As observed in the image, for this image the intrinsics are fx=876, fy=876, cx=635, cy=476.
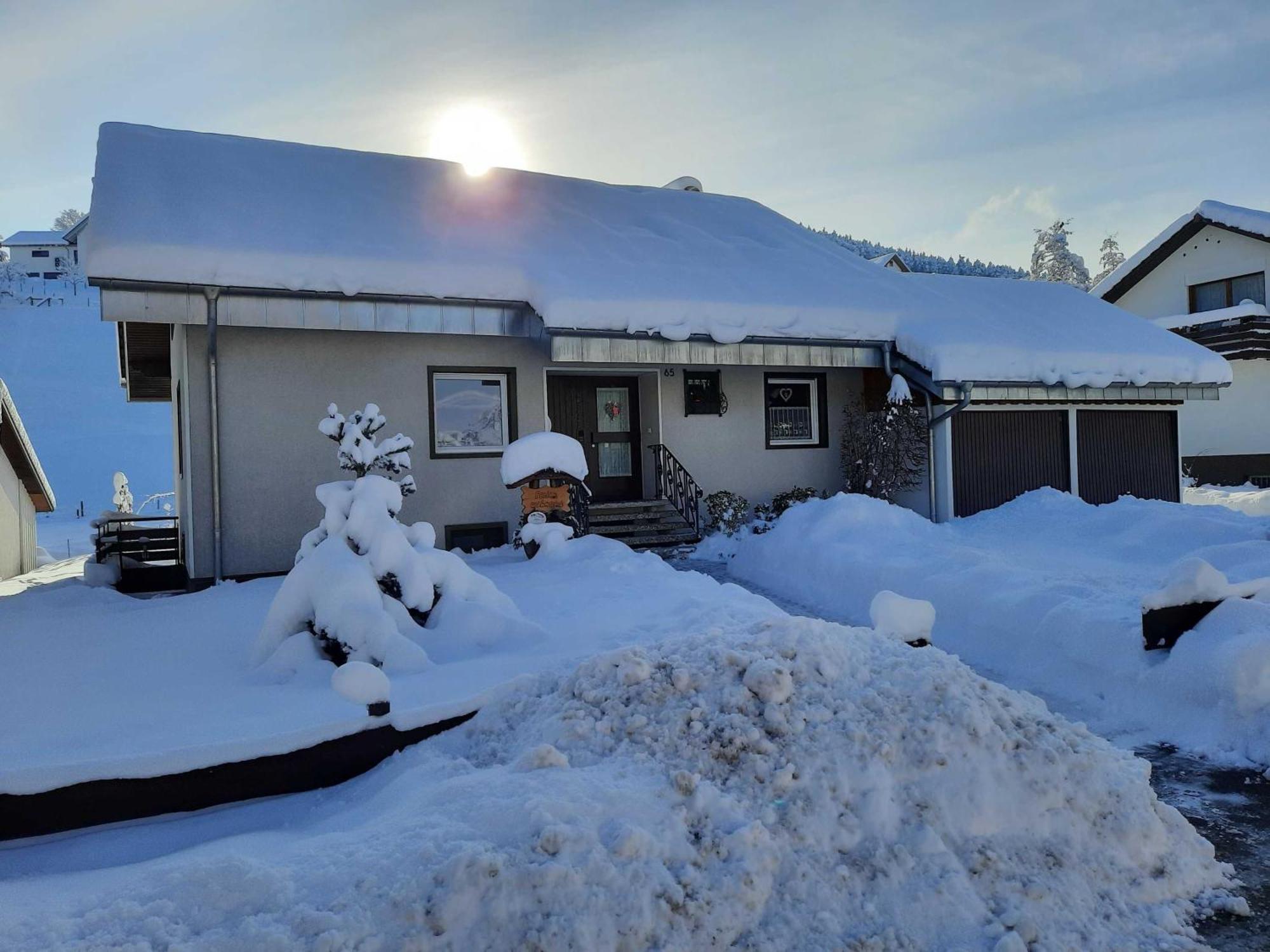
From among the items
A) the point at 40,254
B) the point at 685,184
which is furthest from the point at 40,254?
the point at 685,184

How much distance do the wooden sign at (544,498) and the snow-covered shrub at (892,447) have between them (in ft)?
17.2

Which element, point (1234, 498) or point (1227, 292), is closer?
point (1234, 498)

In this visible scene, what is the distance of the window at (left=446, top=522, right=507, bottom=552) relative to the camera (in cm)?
1111

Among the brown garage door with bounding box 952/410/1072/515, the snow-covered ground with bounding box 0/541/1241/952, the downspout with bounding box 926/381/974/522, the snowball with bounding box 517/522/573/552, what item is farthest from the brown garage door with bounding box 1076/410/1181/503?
the snow-covered ground with bounding box 0/541/1241/952

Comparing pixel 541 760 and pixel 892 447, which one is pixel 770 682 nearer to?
pixel 541 760

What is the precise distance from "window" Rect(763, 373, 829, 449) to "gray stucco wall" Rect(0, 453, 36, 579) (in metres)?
13.7

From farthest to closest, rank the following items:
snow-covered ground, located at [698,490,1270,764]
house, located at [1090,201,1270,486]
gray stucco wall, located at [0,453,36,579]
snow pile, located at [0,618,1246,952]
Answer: house, located at [1090,201,1270,486]
gray stucco wall, located at [0,453,36,579]
snow-covered ground, located at [698,490,1270,764]
snow pile, located at [0,618,1246,952]

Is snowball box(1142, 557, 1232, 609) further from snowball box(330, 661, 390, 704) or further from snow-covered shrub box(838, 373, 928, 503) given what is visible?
snow-covered shrub box(838, 373, 928, 503)

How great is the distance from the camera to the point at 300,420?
1026 cm

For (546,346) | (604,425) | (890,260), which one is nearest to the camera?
(546,346)

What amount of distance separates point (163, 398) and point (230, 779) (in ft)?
61.4

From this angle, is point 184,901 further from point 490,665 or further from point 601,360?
point 601,360

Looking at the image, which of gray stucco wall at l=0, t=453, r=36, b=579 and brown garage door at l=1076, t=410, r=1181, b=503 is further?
gray stucco wall at l=0, t=453, r=36, b=579

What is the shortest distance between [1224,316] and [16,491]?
92.5 feet
